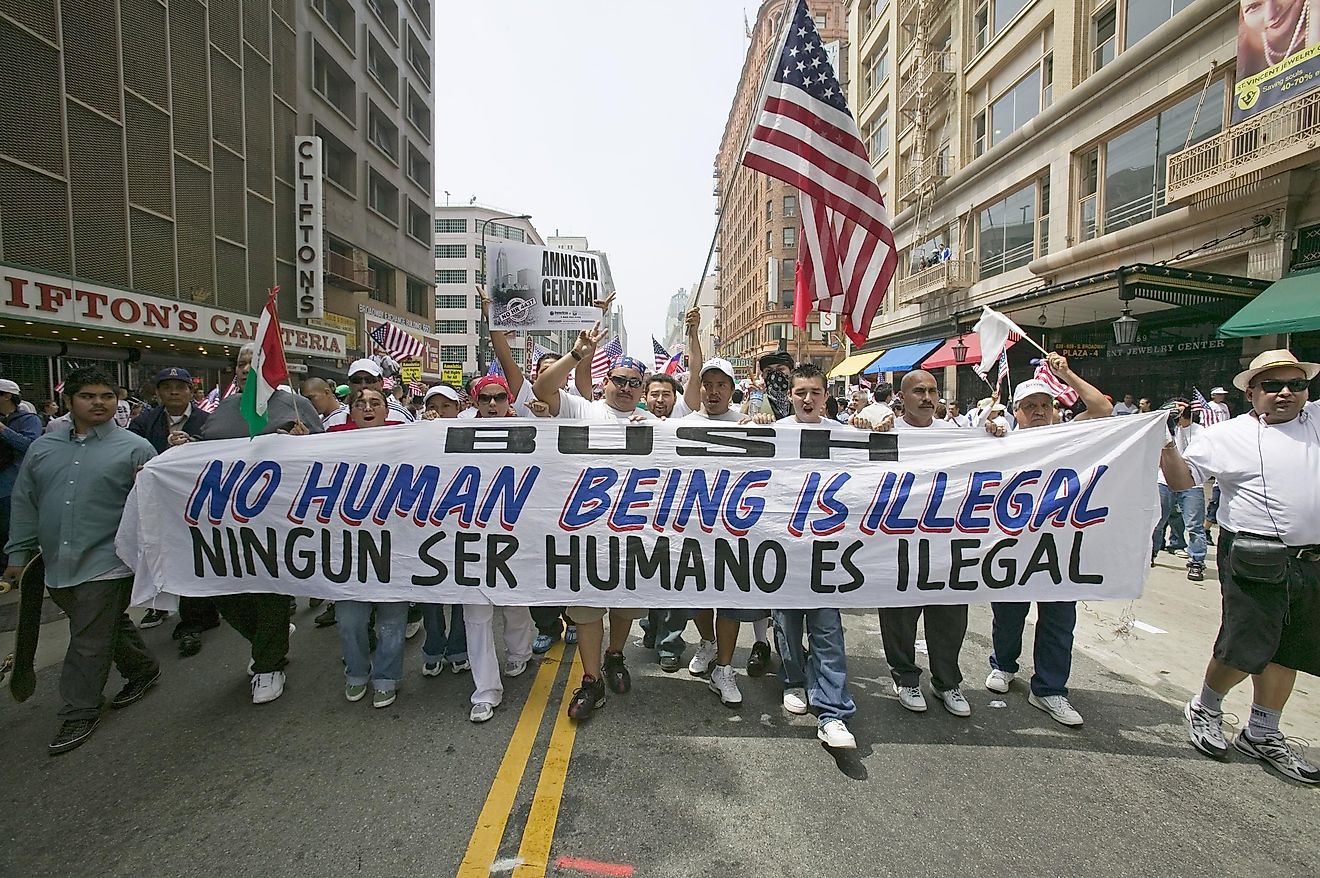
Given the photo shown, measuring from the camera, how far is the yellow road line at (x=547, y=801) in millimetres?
2428

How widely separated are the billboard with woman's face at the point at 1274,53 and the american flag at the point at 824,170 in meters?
9.19

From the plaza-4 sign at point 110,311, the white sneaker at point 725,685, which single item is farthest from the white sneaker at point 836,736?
the plaza-4 sign at point 110,311

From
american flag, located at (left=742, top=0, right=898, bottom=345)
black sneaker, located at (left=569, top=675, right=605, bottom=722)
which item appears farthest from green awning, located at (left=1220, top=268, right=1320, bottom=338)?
black sneaker, located at (left=569, top=675, right=605, bottom=722)

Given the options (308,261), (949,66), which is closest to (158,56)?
(308,261)

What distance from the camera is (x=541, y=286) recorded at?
14648 mm

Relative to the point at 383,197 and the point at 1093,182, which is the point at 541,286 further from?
the point at 383,197

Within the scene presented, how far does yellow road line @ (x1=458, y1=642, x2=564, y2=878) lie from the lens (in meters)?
2.43

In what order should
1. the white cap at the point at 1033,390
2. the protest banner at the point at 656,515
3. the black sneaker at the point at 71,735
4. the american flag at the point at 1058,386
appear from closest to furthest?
the black sneaker at the point at 71,735 < the protest banner at the point at 656,515 < the white cap at the point at 1033,390 < the american flag at the point at 1058,386

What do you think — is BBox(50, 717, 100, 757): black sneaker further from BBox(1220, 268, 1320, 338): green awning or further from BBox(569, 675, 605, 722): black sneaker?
BBox(1220, 268, 1320, 338): green awning

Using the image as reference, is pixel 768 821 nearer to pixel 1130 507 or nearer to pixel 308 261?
pixel 1130 507

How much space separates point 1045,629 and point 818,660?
140 cm

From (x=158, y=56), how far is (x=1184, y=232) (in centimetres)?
2224

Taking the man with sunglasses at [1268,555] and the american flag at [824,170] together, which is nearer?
the man with sunglasses at [1268,555]

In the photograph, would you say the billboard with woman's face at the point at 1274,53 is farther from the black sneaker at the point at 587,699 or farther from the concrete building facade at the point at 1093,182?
the black sneaker at the point at 587,699
